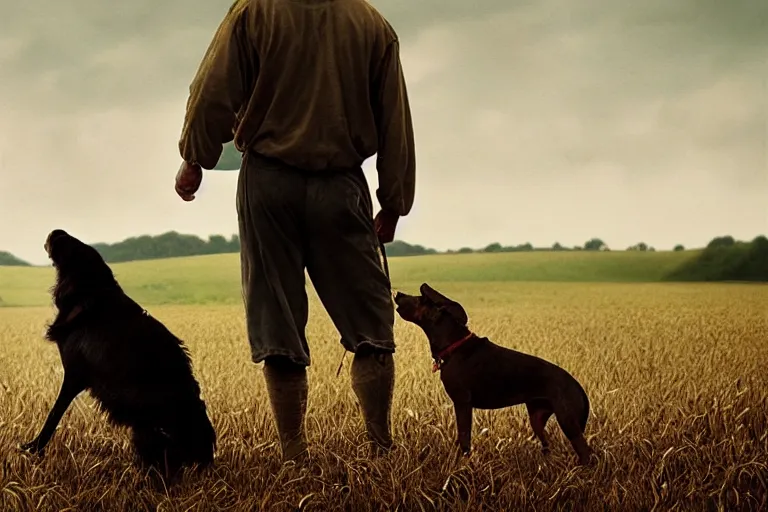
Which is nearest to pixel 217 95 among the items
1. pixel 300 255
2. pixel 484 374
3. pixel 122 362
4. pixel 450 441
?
pixel 300 255

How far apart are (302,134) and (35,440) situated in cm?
115

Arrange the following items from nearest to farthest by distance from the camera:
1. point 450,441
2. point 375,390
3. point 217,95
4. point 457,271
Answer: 1. point 217,95
2. point 375,390
3. point 450,441
4. point 457,271

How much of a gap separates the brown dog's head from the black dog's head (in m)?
0.81

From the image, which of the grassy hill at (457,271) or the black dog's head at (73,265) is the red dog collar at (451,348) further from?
the grassy hill at (457,271)

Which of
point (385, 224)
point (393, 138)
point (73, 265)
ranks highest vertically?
point (393, 138)

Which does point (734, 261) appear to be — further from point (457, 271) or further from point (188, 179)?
point (188, 179)

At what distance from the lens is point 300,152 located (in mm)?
2283

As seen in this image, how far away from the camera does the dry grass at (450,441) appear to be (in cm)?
227

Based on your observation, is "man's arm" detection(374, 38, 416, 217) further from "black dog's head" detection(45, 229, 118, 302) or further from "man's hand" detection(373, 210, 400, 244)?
"black dog's head" detection(45, 229, 118, 302)

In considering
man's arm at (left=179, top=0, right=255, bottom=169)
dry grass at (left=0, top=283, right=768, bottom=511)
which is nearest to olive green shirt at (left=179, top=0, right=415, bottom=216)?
man's arm at (left=179, top=0, right=255, bottom=169)

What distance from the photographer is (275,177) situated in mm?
2303

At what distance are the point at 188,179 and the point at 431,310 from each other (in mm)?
732

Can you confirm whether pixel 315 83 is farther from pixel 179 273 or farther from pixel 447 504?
pixel 179 273

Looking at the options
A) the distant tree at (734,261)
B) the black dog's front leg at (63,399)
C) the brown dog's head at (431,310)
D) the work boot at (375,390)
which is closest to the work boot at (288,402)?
the work boot at (375,390)
